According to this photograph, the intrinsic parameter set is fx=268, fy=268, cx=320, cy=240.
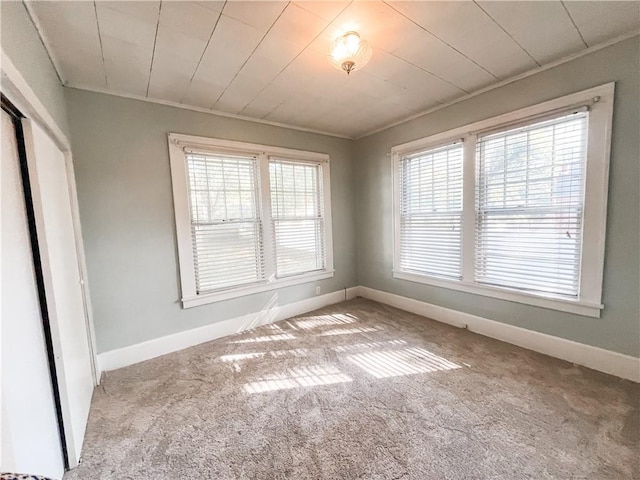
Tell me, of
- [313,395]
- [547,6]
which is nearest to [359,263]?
[313,395]

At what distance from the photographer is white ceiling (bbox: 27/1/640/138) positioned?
1.52 metres

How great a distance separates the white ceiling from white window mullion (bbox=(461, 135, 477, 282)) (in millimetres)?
602

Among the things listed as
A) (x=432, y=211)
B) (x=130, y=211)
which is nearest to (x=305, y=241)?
(x=432, y=211)

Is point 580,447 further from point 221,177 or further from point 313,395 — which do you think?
point 221,177

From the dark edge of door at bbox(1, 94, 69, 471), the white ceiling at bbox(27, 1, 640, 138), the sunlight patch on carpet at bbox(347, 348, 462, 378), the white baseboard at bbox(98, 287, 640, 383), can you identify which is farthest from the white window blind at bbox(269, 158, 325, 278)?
the dark edge of door at bbox(1, 94, 69, 471)

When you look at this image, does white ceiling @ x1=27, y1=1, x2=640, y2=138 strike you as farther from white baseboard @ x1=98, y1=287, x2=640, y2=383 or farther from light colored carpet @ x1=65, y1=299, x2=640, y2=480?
light colored carpet @ x1=65, y1=299, x2=640, y2=480

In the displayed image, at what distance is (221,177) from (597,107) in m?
3.35

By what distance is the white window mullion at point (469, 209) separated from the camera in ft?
9.16

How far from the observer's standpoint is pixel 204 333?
291 cm

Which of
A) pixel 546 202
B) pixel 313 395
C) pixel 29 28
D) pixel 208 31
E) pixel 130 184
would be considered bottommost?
pixel 313 395

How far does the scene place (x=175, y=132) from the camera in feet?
8.77

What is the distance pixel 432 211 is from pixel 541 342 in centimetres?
164

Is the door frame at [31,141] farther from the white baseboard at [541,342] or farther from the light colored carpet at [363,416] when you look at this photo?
the white baseboard at [541,342]

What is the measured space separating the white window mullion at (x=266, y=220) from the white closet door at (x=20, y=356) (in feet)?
6.91
